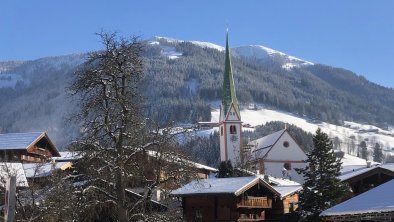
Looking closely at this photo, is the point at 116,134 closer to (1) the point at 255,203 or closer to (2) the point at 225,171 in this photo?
(1) the point at 255,203

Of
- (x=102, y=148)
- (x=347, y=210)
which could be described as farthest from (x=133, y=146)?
(x=347, y=210)

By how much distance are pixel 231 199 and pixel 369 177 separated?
11.3m

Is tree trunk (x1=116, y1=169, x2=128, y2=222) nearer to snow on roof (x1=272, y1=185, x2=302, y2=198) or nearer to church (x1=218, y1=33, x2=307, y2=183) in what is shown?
snow on roof (x1=272, y1=185, x2=302, y2=198)

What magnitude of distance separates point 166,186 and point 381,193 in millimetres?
9642

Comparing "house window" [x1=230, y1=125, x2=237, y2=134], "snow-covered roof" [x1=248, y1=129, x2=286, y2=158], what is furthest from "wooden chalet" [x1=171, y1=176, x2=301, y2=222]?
"house window" [x1=230, y1=125, x2=237, y2=134]

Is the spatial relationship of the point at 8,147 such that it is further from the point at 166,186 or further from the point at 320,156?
the point at 166,186

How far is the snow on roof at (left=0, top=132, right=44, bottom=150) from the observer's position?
65.2 meters

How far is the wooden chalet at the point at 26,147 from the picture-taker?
2542 inches

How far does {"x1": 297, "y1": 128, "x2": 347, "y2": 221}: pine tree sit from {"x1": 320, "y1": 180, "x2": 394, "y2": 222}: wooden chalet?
53.0 ft

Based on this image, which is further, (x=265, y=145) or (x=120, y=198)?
(x=265, y=145)

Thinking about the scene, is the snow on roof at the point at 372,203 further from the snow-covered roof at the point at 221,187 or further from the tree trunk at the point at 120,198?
the snow-covered roof at the point at 221,187

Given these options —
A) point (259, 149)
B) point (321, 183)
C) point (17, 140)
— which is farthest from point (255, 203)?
point (259, 149)

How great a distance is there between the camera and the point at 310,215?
44562 mm

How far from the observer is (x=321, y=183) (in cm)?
4422
